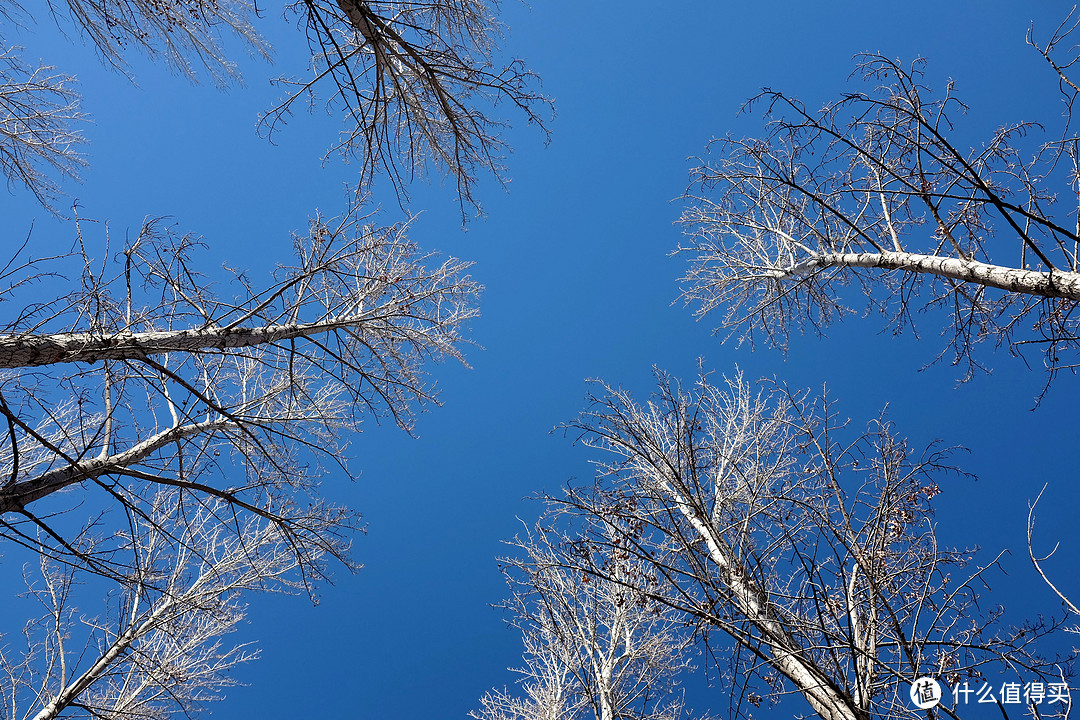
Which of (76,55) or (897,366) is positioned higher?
(76,55)

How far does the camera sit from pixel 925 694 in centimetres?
200

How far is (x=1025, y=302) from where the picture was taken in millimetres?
4172

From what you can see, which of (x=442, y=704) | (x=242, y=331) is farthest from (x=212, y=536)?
(x=442, y=704)

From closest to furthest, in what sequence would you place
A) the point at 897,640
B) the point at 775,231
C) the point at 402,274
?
1. the point at 897,640
2. the point at 402,274
3. the point at 775,231

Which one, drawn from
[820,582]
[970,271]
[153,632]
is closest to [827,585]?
[820,582]

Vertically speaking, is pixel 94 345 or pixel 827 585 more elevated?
pixel 94 345

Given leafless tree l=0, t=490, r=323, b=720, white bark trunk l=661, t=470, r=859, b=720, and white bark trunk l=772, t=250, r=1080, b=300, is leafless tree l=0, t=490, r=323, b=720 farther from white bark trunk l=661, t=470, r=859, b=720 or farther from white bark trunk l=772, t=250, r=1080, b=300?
white bark trunk l=772, t=250, r=1080, b=300

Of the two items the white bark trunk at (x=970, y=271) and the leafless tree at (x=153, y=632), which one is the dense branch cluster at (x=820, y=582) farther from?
the leafless tree at (x=153, y=632)

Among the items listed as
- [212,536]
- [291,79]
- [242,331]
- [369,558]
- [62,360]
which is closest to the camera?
[62,360]

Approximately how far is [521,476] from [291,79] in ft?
89.0

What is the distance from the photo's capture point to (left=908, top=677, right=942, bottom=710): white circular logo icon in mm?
1922

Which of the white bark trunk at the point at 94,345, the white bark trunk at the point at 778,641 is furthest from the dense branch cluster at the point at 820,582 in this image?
the white bark trunk at the point at 94,345

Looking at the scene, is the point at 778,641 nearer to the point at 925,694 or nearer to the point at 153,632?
the point at 925,694

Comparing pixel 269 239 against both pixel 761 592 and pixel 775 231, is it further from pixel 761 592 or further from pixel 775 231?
pixel 761 592
